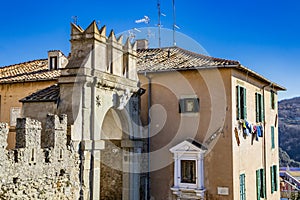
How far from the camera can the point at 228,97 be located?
16.1 m

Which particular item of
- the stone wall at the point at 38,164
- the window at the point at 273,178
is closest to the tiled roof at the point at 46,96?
the stone wall at the point at 38,164

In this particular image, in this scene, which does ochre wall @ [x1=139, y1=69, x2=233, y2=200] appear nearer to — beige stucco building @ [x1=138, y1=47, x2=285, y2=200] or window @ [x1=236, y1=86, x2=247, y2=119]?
beige stucco building @ [x1=138, y1=47, x2=285, y2=200]

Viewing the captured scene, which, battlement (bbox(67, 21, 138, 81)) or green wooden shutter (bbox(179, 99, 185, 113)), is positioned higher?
battlement (bbox(67, 21, 138, 81))

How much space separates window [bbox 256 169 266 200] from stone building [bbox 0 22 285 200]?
6 cm

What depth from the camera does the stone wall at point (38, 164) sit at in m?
9.37

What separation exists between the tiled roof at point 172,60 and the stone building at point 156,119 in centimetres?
5

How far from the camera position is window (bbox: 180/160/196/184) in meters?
16.2

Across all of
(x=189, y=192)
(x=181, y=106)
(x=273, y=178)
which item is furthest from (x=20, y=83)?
(x=273, y=178)

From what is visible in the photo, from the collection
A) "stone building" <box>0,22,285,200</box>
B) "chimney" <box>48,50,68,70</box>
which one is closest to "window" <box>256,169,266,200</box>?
"stone building" <box>0,22,285,200</box>

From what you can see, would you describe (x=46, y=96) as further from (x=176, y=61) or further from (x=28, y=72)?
(x=28, y=72)

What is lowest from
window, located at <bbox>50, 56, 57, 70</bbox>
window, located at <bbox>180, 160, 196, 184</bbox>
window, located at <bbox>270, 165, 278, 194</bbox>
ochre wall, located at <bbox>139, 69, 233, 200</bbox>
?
window, located at <bbox>270, 165, 278, 194</bbox>

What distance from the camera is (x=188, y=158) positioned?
1623 centimetres

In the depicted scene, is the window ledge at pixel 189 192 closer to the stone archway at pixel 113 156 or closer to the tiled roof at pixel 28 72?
the stone archway at pixel 113 156

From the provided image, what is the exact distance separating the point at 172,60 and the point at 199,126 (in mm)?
3685
